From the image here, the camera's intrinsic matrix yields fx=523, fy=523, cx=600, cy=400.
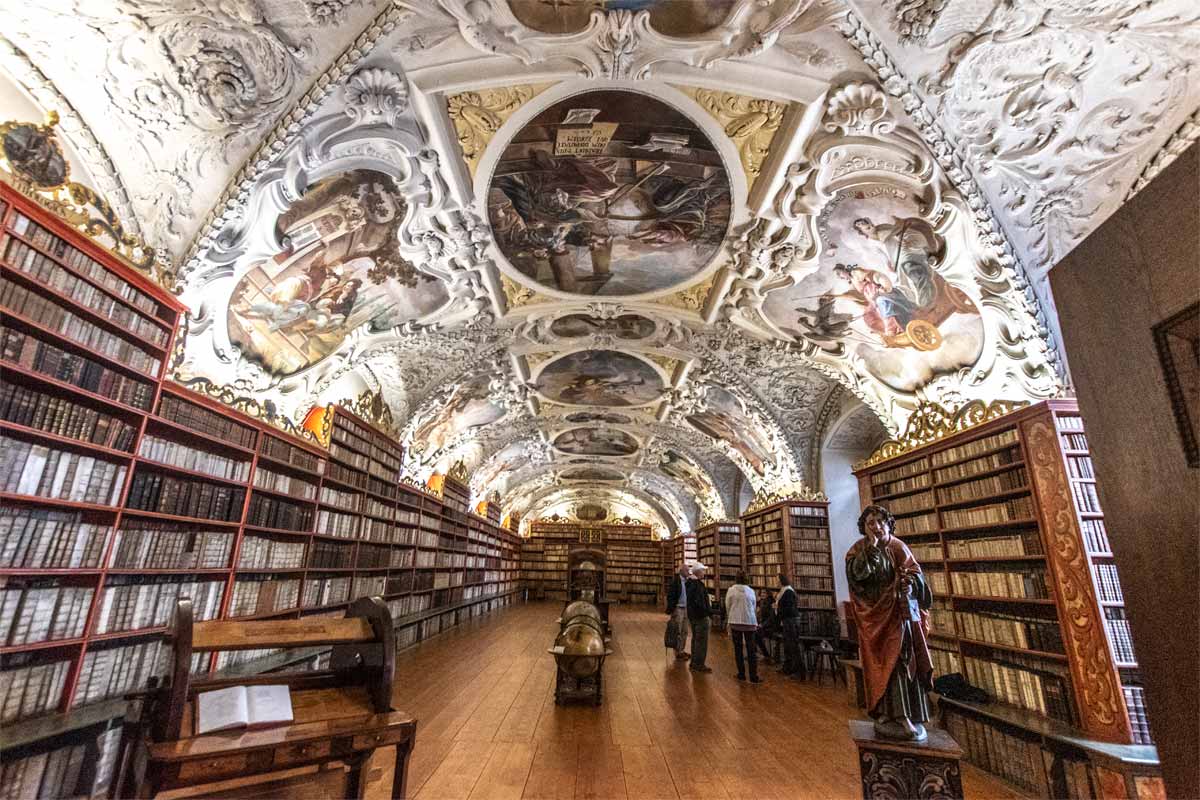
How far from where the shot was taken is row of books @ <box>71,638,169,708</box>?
383 centimetres

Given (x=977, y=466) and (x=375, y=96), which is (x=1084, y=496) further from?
(x=375, y=96)

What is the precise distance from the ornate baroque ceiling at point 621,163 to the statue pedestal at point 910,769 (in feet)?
13.2

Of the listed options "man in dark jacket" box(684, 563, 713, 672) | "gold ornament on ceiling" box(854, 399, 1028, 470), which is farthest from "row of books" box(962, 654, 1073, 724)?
"man in dark jacket" box(684, 563, 713, 672)

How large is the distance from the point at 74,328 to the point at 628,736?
18.5ft

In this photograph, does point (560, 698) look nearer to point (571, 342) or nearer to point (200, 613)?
point (200, 613)

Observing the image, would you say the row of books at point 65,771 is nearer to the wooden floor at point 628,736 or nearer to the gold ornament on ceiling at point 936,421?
the wooden floor at point 628,736

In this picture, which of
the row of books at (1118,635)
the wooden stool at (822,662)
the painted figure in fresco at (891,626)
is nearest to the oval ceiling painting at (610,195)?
the painted figure in fresco at (891,626)

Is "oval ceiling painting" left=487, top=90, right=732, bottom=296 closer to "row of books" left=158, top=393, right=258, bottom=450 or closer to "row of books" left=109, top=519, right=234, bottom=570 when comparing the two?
"row of books" left=158, top=393, right=258, bottom=450

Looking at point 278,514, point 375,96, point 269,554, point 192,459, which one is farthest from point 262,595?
point 375,96

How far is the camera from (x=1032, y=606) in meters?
5.48

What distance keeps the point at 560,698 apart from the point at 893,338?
6.24m

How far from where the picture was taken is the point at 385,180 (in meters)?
5.45

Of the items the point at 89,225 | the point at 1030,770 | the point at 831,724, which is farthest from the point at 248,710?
the point at 1030,770

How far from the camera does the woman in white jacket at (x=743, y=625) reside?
313 inches
